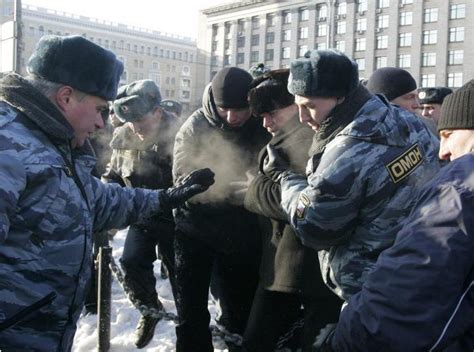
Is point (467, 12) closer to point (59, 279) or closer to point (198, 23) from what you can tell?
point (198, 23)

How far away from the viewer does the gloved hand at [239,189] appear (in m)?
3.46

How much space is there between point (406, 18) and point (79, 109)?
62635 mm

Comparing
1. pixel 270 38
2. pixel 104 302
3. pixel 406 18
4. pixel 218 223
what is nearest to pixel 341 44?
pixel 406 18

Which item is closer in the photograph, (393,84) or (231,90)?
(231,90)

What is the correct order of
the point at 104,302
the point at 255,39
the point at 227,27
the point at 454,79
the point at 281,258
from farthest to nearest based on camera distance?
the point at 227,27
the point at 255,39
the point at 454,79
the point at 104,302
the point at 281,258

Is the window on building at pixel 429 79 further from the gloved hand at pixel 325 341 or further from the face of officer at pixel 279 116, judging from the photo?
the gloved hand at pixel 325 341

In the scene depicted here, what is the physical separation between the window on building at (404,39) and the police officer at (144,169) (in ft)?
196

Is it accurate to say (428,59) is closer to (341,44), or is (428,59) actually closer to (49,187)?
(341,44)

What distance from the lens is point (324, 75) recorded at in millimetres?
2387

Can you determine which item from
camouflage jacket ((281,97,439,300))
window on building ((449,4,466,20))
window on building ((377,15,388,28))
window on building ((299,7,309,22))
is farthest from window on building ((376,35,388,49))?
camouflage jacket ((281,97,439,300))

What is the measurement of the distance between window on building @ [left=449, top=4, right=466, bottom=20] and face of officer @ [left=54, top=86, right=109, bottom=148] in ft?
198

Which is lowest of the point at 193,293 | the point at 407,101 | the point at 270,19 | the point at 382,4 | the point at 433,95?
the point at 193,293

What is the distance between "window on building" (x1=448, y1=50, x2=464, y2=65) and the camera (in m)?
54.7

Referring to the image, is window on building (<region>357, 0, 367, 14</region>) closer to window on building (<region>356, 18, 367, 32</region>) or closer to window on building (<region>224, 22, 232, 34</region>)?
window on building (<region>356, 18, 367, 32</region>)
